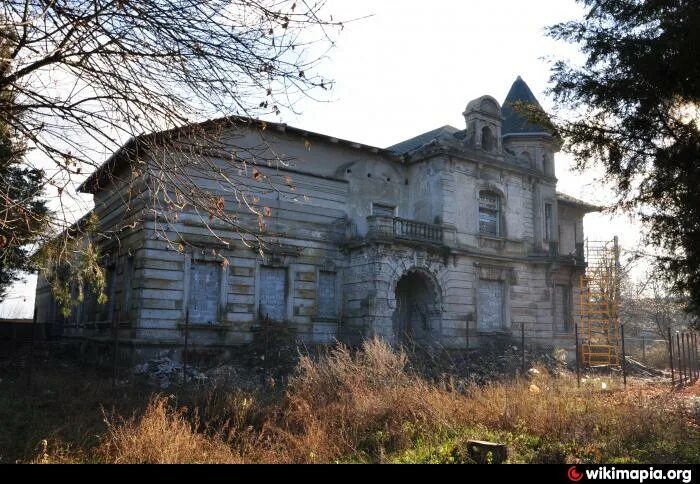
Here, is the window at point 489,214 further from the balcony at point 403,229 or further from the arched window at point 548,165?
the arched window at point 548,165

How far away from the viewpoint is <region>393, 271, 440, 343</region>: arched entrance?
2205 cm

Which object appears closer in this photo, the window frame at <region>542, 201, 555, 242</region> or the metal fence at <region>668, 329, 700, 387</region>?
the metal fence at <region>668, 329, 700, 387</region>

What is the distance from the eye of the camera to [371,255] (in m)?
20.2

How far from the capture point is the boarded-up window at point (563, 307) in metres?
27.3

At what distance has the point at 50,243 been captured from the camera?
8461mm

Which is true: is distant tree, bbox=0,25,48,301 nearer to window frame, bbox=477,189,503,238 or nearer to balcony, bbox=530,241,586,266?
window frame, bbox=477,189,503,238

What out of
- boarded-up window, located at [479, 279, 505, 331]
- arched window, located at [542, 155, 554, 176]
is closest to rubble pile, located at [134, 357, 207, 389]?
boarded-up window, located at [479, 279, 505, 331]

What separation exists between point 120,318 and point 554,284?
61.2 feet

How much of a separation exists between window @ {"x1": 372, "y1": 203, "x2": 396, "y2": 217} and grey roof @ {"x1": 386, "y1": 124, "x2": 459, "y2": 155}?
245 cm

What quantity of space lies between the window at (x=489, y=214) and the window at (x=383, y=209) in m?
3.92

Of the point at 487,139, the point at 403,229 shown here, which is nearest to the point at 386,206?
the point at 403,229

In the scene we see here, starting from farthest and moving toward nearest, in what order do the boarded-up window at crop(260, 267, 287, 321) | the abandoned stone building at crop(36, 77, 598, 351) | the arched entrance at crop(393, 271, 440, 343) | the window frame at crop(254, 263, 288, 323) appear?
the arched entrance at crop(393, 271, 440, 343) < the boarded-up window at crop(260, 267, 287, 321) < the window frame at crop(254, 263, 288, 323) < the abandoned stone building at crop(36, 77, 598, 351)
